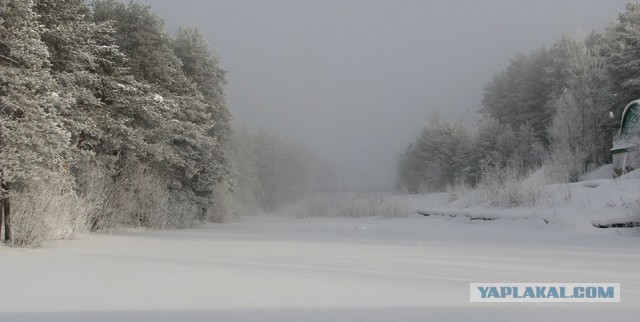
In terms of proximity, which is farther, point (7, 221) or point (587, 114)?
point (587, 114)

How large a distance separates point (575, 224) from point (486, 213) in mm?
5311

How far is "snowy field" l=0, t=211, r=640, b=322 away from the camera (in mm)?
3732

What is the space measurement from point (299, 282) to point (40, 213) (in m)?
8.05

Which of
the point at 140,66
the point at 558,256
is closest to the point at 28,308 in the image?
the point at 558,256

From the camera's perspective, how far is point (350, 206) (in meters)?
34.7

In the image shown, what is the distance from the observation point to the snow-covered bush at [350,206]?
95.0 feet

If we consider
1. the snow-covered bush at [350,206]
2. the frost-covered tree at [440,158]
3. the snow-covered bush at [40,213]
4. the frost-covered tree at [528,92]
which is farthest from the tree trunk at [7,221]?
the frost-covered tree at [528,92]

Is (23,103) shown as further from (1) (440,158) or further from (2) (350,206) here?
(1) (440,158)

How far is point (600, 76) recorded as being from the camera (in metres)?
36.2

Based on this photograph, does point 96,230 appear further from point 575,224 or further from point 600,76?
point 600,76

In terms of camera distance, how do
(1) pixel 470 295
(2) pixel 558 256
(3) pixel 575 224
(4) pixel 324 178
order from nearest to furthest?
(1) pixel 470 295, (2) pixel 558 256, (3) pixel 575 224, (4) pixel 324 178

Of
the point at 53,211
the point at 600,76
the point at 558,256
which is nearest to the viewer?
the point at 558,256

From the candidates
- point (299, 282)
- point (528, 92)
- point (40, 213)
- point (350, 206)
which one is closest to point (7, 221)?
point (40, 213)

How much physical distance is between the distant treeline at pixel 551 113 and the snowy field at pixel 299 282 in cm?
1604
